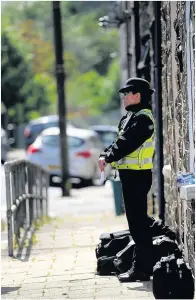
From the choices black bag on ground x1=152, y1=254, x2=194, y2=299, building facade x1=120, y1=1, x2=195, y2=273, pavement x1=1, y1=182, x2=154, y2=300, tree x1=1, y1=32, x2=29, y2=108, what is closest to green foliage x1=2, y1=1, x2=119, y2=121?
tree x1=1, y1=32, x2=29, y2=108

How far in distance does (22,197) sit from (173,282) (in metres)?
5.20

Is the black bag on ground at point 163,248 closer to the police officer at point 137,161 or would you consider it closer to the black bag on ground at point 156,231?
the police officer at point 137,161

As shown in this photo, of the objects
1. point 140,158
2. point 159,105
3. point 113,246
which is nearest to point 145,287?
point 113,246

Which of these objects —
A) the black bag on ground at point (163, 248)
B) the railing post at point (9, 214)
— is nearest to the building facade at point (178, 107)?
the black bag on ground at point (163, 248)

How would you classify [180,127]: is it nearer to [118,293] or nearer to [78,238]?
[118,293]

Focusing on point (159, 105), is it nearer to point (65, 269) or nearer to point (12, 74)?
point (65, 269)

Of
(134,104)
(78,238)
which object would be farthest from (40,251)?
(134,104)

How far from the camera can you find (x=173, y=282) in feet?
23.0

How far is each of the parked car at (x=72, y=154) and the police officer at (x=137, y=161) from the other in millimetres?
15504

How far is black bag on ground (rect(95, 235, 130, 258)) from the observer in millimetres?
8758

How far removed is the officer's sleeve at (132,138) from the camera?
7.84 metres

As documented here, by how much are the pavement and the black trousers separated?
288 millimetres

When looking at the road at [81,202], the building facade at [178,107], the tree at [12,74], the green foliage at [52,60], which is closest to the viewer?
the building facade at [178,107]

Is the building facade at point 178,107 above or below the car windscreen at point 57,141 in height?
above
